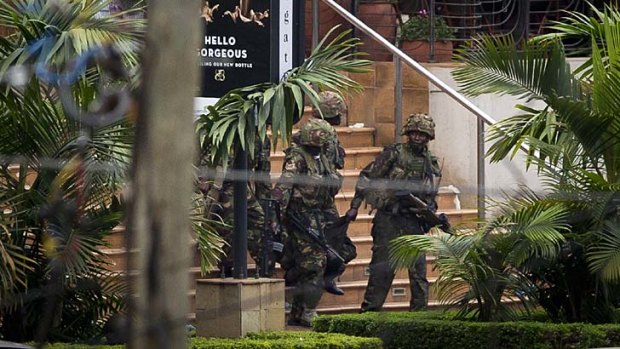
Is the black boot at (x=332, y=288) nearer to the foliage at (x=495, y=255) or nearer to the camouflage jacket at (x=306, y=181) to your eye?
the camouflage jacket at (x=306, y=181)

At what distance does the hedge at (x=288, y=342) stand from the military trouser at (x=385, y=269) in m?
1.88

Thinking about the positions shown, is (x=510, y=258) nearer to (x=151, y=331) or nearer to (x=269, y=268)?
(x=269, y=268)

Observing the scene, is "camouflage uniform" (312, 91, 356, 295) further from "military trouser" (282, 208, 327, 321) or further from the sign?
the sign

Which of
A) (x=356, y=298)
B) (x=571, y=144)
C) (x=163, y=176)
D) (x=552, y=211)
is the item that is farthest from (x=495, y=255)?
(x=163, y=176)

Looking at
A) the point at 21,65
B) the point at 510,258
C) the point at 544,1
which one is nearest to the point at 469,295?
the point at 510,258

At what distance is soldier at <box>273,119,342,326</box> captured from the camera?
1025 cm

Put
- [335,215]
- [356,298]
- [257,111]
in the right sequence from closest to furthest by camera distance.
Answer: [257,111] < [335,215] < [356,298]

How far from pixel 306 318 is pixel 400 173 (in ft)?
4.65

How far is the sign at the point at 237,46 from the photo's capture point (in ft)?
27.0

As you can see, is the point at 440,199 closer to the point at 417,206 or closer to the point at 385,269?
the point at 417,206

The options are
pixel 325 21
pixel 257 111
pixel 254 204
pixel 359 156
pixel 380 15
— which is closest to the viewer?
pixel 257 111

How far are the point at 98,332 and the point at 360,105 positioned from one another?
5.40m

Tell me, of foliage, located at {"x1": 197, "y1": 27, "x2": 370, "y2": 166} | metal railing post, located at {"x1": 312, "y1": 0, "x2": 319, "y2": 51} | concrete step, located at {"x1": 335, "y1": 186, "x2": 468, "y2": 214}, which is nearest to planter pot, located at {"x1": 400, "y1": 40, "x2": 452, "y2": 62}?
metal railing post, located at {"x1": 312, "y1": 0, "x2": 319, "y2": 51}

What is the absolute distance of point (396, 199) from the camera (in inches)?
418
